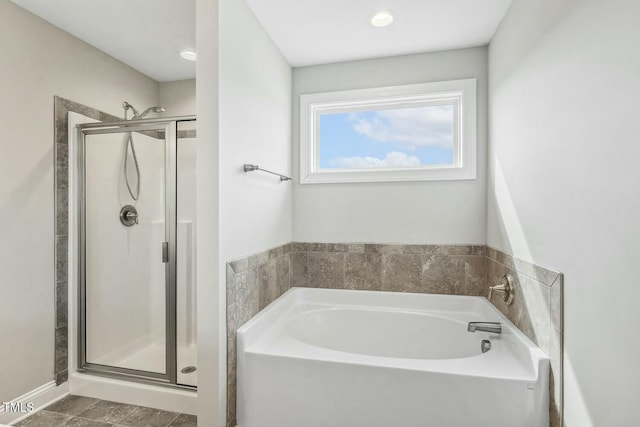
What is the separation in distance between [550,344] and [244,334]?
1.40 m

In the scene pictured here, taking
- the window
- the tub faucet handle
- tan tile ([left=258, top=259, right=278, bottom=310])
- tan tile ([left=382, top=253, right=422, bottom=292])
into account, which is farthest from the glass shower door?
the tub faucet handle

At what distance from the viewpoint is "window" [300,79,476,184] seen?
2344 mm

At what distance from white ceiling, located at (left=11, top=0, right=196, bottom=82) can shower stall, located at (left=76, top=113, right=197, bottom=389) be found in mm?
640

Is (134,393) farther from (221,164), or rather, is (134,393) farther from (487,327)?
A: (487,327)

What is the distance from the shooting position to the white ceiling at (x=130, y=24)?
6.41 ft

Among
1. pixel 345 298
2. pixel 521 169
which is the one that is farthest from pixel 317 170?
pixel 521 169

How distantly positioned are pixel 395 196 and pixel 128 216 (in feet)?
6.43

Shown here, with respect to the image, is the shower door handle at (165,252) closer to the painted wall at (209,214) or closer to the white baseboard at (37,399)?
the painted wall at (209,214)

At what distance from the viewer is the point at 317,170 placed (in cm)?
261

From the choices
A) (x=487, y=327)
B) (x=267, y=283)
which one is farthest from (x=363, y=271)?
(x=487, y=327)

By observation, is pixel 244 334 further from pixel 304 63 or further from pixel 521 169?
pixel 304 63

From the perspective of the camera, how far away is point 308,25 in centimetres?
203

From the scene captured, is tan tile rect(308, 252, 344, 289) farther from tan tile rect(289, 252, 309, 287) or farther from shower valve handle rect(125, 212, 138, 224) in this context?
shower valve handle rect(125, 212, 138, 224)

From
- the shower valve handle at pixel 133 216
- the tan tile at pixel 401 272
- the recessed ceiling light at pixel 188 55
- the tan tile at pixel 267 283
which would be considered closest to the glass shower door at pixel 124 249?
the shower valve handle at pixel 133 216
